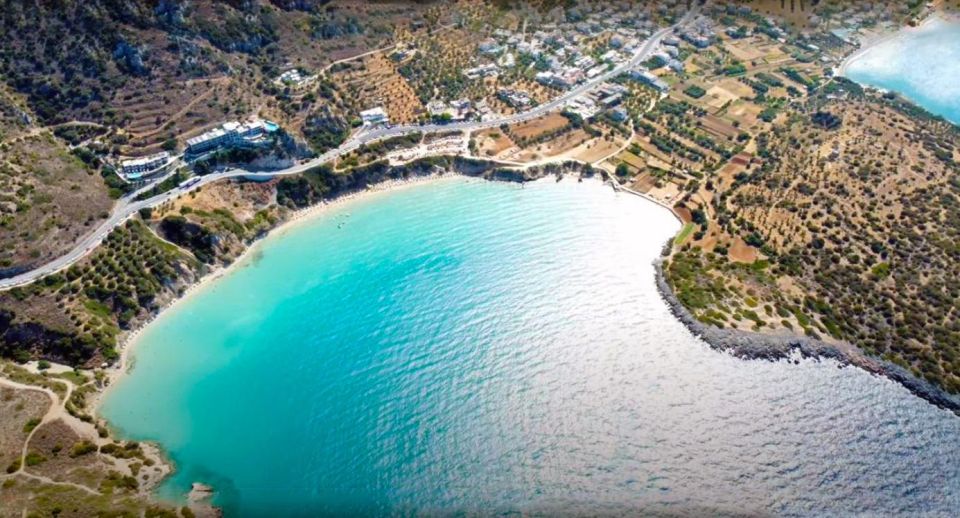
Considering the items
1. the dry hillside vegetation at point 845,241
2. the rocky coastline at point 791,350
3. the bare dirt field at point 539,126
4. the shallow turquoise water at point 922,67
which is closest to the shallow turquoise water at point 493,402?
the rocky coastline at point 791,350

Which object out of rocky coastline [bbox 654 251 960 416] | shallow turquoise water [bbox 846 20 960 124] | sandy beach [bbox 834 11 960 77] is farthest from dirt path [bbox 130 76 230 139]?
shallow turquoise water [bbox 846 20 960 124]

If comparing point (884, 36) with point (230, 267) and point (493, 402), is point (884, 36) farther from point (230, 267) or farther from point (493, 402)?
point (230, 267)

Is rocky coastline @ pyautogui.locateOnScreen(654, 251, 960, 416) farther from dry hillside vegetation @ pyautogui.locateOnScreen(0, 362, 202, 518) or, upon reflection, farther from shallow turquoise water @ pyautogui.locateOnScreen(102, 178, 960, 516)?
dry hillside vegetation @ pyautogui.locateOnScreen(0, 362, 202, 518)

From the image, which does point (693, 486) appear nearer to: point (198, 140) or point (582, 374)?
point (582, 374)

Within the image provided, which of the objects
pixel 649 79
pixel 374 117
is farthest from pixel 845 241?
pixel 374 117

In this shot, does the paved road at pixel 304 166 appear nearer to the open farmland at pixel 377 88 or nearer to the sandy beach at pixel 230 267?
the open farmland at pixel 377 88

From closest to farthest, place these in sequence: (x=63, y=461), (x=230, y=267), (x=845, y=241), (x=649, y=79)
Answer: (x=63, y=461), (x=230, y=267), (x=845, y=241), (x=649, y=79)
